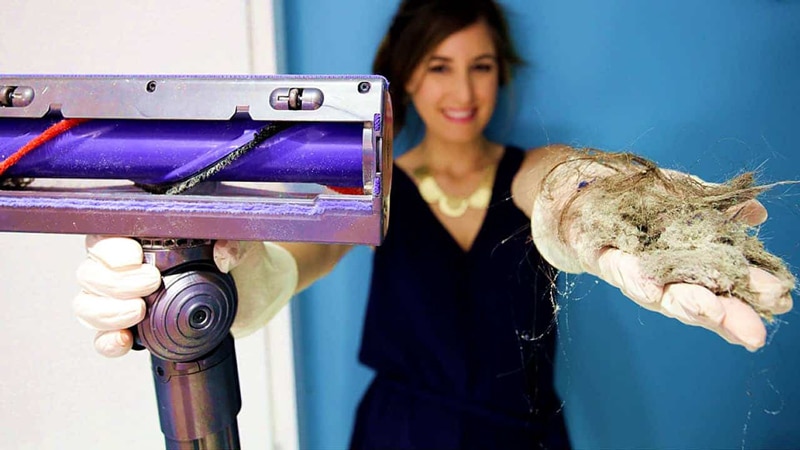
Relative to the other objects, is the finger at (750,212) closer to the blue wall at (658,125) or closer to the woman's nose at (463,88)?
the blue wall at (658,125)

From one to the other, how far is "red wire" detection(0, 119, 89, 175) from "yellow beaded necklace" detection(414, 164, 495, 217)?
1.68 ft

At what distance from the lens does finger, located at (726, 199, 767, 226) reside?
0.43 meters

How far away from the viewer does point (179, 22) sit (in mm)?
650

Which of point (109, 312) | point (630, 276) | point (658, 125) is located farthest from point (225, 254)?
point (658, 125)

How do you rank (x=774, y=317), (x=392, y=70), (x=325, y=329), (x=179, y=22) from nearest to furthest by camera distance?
(x=774, y=317) < (x=179, y=22) < (x=392, y=70) < (x=325, y=329)

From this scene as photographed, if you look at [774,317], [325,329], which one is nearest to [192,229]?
[774,317]

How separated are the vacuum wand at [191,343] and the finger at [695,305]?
0.35 m

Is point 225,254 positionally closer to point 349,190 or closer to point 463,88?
point 349,190

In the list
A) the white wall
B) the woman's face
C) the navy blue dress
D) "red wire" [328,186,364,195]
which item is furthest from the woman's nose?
"red wire" [328,186,364,195]

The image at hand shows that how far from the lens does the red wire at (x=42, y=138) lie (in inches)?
18.7

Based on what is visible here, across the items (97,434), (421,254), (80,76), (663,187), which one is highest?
(80,76)

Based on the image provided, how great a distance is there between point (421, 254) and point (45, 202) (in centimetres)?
54

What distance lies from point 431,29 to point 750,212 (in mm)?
492

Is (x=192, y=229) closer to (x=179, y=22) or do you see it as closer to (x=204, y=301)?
(x=204, y=301)
